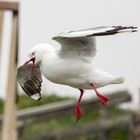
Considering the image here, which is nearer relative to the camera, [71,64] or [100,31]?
[100,31]

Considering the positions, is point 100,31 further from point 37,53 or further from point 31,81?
point 31,81

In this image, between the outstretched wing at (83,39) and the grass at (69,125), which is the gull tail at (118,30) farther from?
the grass at (69,125)

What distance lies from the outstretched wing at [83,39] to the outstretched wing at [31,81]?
315 mm

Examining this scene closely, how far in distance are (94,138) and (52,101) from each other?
1092 mm

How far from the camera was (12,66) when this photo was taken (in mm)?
7109

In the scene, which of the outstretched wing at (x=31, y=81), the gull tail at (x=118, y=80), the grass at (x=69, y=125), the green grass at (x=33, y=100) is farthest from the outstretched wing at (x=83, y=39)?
the green grass at (x=33, y=100)

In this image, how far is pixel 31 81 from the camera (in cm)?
393

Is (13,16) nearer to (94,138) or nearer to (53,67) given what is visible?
(94,138)

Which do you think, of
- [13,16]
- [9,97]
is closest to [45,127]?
[9,97]

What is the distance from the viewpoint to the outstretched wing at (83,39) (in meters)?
3.27

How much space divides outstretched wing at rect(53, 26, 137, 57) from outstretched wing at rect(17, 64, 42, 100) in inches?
12.4

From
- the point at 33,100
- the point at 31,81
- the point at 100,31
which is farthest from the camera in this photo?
the point at 33,100

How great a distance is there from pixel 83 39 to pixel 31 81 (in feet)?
1.47

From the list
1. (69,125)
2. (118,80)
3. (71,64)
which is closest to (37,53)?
(71,64)
